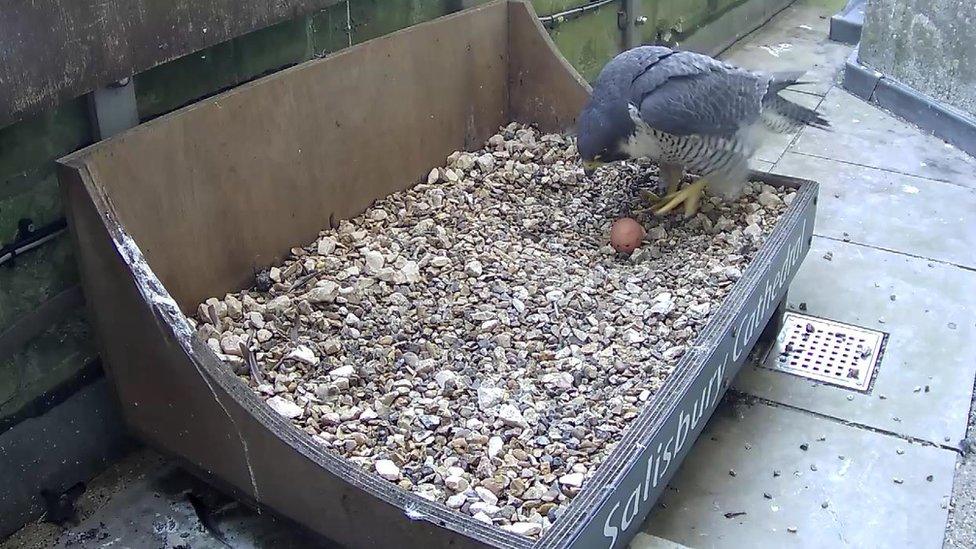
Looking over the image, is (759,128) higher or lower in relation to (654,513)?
higher

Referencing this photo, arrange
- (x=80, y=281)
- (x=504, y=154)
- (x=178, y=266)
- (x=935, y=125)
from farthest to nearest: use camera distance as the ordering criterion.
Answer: (x=935, y=125)
(x=504, y=154)
(x=178, y=266)
(x=80, y=281)

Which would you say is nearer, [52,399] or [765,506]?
[52,399]

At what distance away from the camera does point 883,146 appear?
14.4 feet

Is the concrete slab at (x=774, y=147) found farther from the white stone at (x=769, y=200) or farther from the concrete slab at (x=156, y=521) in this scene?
→ the concrete slab at (x=156, y=521)

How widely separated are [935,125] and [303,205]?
319 centimetres

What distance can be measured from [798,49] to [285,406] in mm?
4626

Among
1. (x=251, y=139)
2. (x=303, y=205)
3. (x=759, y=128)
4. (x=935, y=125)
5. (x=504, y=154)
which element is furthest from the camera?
(x=935, y=125)

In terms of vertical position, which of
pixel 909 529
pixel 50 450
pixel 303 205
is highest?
pixel 303 205

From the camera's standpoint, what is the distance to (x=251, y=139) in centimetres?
248

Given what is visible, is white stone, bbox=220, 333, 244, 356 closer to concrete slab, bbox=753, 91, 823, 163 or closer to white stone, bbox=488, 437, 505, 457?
white stone, bbox=488, 437, 505, 457

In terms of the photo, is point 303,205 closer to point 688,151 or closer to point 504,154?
point 504,154

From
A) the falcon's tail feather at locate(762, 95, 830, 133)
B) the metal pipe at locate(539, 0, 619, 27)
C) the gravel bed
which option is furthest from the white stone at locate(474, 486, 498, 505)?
the metal pipe at locate(539, 0, 619, 27)

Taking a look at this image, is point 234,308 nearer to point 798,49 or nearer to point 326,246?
point 326,246

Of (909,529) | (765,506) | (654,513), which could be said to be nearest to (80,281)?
(654,513)
